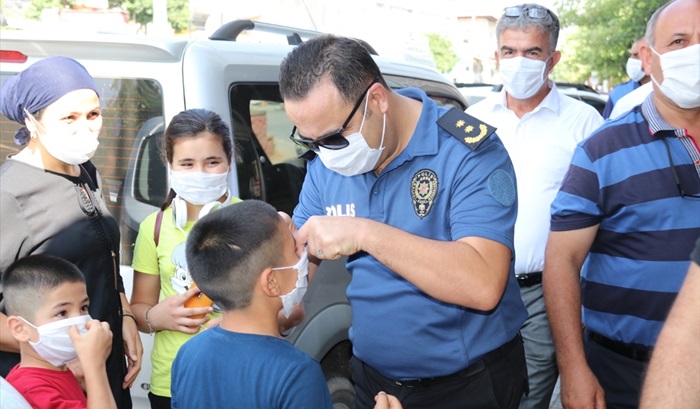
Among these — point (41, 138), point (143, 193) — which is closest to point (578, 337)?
point (143, 193)

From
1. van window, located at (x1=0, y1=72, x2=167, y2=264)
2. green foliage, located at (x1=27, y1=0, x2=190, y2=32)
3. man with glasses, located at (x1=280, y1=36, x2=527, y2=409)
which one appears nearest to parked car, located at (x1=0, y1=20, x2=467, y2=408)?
van window, located at (x1=0, y1=72, x2=167, y2=264)

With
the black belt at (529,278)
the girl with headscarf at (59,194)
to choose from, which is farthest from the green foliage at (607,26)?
the girl with headscarf at (59,194)

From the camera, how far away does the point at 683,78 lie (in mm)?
2711

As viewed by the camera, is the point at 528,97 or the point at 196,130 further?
the point at 528,97

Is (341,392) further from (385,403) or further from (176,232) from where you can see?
(385,403)

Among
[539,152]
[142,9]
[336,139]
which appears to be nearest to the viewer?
[336,139]

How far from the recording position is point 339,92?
7.53ft

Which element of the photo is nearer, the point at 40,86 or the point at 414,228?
the point at 414,228

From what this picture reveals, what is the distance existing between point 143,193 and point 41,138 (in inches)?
24.1

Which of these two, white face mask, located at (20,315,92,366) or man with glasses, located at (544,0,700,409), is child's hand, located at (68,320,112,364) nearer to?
white face mask, located at (20,315,92,366)

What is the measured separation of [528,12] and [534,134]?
0.67 meters

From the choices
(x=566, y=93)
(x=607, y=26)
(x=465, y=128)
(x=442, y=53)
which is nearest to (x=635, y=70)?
(x=566, y=93)

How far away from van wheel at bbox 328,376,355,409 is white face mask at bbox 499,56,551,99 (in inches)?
63.9

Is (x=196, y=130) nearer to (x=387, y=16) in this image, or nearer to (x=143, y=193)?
(x=143, y=193)
